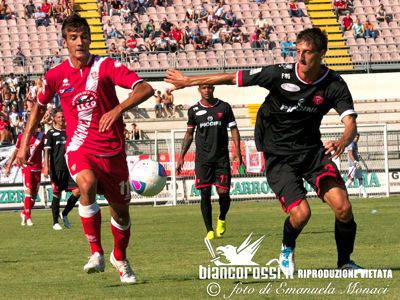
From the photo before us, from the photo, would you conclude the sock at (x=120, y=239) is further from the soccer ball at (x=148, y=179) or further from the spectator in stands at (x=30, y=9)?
the spectator in stands at (x=30, y=9)

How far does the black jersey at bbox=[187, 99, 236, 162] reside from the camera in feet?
55.3

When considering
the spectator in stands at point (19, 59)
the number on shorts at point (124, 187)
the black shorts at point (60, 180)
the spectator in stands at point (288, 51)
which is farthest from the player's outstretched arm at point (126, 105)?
the spectator in stands at point (288, 51)

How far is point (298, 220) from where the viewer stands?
10.0m

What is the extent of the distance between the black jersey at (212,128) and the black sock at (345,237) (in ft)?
22.3

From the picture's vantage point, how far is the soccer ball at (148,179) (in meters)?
17.2

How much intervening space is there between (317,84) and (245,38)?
114ft

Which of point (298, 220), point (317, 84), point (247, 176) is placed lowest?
point (247, 176)

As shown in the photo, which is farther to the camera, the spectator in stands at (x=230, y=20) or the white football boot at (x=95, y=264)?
the spectator in stands at (x=230, y=20)

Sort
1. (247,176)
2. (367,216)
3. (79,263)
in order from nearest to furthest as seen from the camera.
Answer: (79,263), (367,216), (247,176)

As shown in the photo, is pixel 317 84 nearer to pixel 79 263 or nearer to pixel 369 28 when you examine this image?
pixel 79 263

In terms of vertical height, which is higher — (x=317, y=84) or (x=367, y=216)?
(x=317, y=84)

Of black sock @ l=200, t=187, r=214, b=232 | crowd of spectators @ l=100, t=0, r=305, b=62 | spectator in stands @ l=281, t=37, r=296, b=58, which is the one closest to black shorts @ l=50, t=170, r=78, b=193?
black sock @ l=200, t=187, r=214, b=232

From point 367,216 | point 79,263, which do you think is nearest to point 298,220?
point 79,263

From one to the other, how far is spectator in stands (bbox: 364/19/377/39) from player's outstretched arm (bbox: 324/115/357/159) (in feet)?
118
